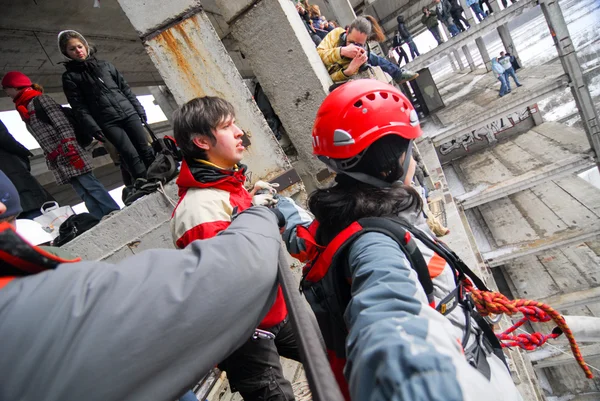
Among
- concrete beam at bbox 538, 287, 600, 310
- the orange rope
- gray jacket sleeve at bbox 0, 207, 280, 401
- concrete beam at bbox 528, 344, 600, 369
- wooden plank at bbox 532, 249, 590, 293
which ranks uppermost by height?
gray jacket sleeve at bbox 0, 207, 280, 401

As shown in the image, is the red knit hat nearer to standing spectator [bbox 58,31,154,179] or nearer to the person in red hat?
standing spectator [bbox 58,31,154,179]

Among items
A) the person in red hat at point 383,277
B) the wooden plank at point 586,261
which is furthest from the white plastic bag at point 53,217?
the wooden plank at point 586,261

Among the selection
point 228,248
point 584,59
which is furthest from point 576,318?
point 584,59

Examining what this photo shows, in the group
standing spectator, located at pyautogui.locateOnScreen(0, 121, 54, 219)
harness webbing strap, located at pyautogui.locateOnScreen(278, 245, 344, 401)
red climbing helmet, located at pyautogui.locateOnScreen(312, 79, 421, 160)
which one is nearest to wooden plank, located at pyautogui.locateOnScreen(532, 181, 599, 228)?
red climbing helmet, located at pyautogui.locateOnScreen(312, 79, 421, 160)

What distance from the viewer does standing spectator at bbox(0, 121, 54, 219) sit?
11.7 ft

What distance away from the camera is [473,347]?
1.27m

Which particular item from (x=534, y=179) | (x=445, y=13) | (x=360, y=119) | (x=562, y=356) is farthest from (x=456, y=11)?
(x=360, y=119)

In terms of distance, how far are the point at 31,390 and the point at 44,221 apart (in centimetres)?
377

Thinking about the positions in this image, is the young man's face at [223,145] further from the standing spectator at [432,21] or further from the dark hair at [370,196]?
the standing spectator at [432,21]

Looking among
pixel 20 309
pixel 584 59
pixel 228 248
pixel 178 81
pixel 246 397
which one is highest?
pixel 178 81

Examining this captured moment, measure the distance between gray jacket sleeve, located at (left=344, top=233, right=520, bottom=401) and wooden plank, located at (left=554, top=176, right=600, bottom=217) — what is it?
10.8 meters

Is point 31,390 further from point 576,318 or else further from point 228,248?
point 576,318

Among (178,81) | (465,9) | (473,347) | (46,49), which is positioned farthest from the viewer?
(465,9)

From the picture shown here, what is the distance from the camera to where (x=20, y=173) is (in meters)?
3.63
